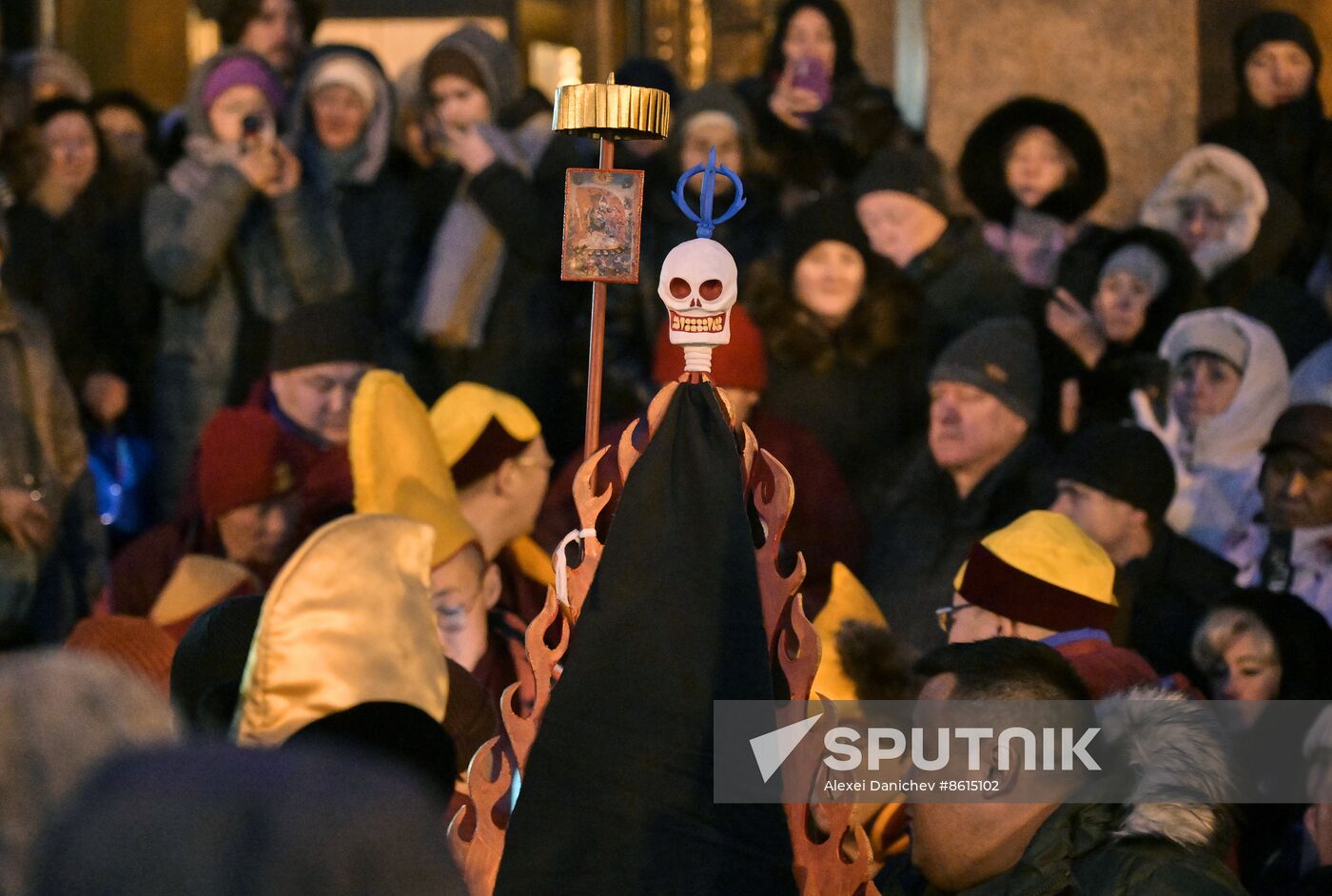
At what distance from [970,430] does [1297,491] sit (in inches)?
35.1

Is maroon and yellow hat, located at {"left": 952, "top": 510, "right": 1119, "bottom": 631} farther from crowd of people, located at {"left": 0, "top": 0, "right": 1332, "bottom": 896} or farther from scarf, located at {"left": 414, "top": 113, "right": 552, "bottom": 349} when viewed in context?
scarf, located at {"left": 414, "top": 113, "right": 552, "bottom": 349}

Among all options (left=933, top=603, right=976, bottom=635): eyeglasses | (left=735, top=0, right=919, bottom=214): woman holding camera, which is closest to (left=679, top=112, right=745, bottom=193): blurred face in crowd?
(left=735, top=0, right=919, bottom=214): woman holding camera

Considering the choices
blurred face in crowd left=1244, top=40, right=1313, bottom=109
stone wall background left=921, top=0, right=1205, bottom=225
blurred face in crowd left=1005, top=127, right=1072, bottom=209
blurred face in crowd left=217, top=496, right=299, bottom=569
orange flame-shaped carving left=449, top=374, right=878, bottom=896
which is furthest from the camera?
stone wall background left=921, top=0, right=1205, bottom=225

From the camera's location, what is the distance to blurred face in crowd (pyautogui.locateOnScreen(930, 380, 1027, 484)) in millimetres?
5695

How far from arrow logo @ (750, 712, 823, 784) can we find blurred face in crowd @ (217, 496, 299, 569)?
2.98 meters

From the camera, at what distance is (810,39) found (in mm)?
7438

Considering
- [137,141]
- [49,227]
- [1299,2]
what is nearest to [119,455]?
[49,227]

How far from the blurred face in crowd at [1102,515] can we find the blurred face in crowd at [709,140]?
1.87m

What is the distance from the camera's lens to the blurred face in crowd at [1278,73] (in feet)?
23.6

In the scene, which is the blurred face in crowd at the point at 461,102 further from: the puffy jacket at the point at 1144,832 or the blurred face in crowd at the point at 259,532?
the puffy jacket at the point at 1144,832

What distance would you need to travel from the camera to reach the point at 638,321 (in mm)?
6664

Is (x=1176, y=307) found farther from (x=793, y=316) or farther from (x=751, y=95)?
(x=751, y=95)

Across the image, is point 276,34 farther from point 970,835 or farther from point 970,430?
point 970,835

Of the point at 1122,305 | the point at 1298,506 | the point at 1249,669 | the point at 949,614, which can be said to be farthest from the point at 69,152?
the point at 1249,669
